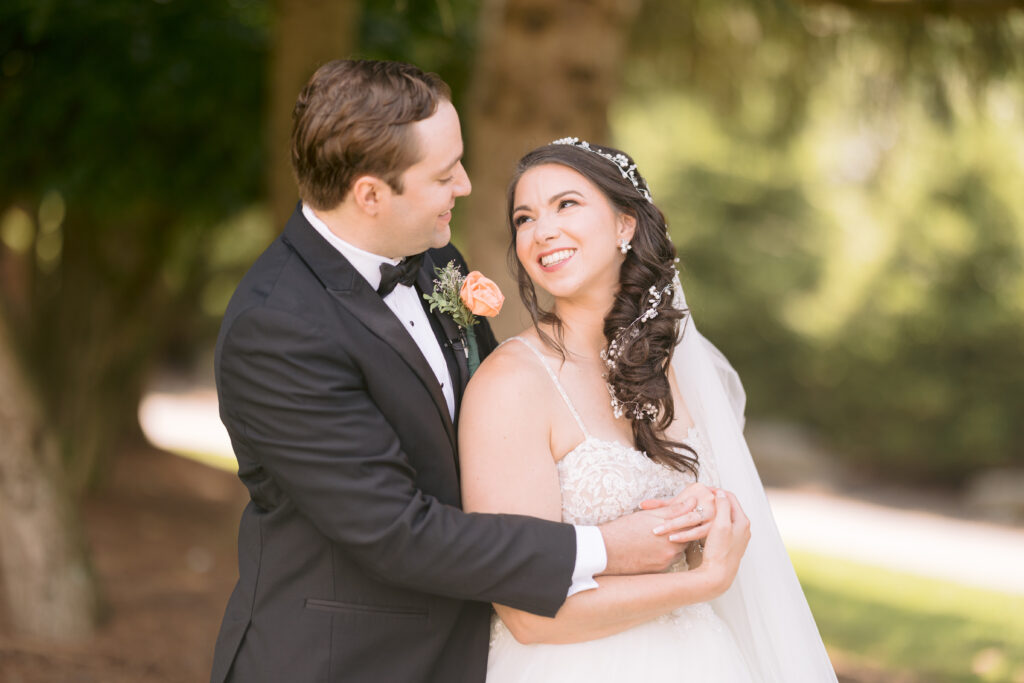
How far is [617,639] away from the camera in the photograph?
2297 millimetres

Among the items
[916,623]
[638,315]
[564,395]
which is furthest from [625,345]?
[916,623]

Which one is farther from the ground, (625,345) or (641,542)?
(625,345)

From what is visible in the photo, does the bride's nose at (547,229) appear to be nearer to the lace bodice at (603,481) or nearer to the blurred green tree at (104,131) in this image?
the lace bodice at (603,481)

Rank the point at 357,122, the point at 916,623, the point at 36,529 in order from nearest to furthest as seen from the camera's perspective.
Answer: the point at 357,122
the point at 36,529
the point at 916,623

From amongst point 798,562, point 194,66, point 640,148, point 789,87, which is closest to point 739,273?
point 640,148

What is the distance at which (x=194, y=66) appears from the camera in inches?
231

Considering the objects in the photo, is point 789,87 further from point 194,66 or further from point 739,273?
point 739,273

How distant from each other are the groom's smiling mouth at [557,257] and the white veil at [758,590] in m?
0.40

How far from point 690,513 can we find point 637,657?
399 mm

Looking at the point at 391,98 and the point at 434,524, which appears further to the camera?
the point at 391,98

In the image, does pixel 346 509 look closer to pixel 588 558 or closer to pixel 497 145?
pixel 588 558

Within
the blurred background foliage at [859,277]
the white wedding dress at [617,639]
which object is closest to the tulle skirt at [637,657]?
the white wedding dress at [617,639]

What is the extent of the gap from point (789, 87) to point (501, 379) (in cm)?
503

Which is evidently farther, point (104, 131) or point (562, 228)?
point (104, 131)
